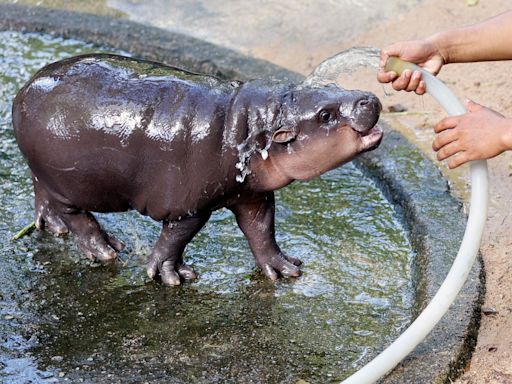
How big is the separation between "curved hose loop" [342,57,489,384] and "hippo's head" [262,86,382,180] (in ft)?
1.03

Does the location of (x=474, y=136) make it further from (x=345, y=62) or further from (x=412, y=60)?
(x=345, y=62)

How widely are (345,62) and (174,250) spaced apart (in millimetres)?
1220

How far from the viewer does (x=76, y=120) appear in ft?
14.6

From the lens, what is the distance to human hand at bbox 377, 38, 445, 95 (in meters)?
4.24

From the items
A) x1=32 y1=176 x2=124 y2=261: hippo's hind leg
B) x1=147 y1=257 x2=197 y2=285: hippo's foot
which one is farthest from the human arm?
x1=32 y1=176 x2=124 y2=261: hippo's hind leg

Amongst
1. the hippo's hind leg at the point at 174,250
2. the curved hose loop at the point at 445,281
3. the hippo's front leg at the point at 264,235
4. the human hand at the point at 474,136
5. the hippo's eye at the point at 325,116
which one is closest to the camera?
the curved hose loop at the point at 445,281

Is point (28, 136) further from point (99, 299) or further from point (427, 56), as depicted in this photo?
point (427, 56)

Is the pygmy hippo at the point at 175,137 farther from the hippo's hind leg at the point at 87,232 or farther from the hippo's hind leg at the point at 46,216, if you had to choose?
the hippo's hind leg at the point at 46,216

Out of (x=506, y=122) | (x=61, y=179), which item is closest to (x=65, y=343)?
(x=61, y=179)

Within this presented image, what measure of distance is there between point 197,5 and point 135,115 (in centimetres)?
413

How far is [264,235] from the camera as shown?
4.73m

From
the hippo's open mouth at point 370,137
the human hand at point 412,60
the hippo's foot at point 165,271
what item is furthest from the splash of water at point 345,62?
the hippo's foot at point 165,271

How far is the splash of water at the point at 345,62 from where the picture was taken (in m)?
4.58

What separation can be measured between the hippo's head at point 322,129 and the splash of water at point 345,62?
7.7 inches
